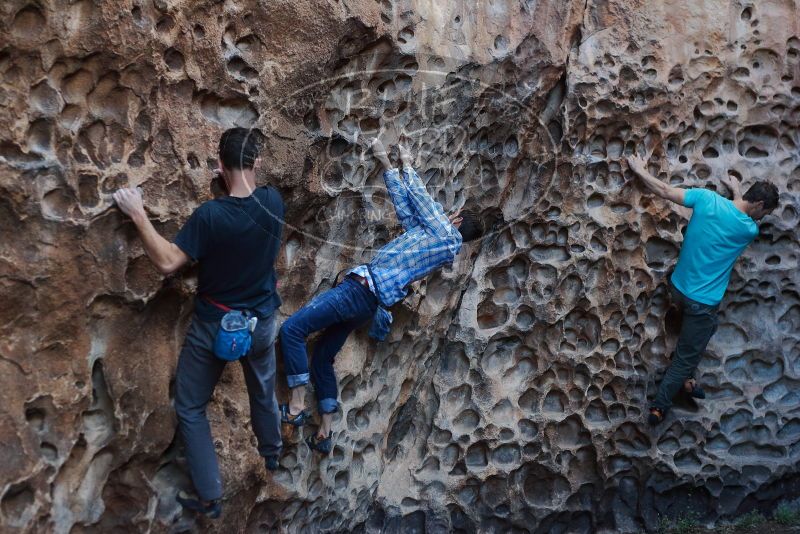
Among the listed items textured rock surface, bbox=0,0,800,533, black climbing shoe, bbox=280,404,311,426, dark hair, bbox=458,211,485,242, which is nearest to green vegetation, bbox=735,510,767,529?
textured rock surface, bbox=0,0,800,533

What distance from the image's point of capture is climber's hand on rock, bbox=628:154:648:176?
5.62 metres

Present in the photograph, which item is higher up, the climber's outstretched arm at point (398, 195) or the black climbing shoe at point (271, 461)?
the climber's outstretched arm at point (398, 195)

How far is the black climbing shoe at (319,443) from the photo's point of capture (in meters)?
4.83

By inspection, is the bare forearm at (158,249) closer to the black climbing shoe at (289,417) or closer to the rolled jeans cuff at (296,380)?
the rolled jeans cuff at (296,380)

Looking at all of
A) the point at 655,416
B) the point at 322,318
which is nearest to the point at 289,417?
the point at 322,318

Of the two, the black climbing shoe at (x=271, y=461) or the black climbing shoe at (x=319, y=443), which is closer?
the black climbing shoe at (x=271, y=461)

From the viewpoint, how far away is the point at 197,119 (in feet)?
13.4

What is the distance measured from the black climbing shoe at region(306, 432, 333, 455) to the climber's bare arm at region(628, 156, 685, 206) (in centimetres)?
233

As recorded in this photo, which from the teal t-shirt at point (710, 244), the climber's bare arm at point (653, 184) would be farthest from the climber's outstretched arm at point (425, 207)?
the teal t-shirt at point (710, 244)

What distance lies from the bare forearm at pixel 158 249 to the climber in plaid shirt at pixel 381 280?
35.9 inches

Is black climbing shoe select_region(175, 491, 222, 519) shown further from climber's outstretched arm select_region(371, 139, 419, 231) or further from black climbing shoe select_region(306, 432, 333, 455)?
climber's outstretched arm select_region(371, 139, 419, 231)

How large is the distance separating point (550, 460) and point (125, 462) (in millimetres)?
2839

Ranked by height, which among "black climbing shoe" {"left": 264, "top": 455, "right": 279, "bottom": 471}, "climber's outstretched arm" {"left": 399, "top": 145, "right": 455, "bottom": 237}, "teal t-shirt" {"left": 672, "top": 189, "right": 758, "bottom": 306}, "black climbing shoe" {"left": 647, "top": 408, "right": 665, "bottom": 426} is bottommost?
"black climbing shoe" {"left": 647, "top": 408, "right": 665, "bottom": 426}

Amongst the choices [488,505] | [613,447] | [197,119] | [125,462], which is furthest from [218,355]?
[613,447]
